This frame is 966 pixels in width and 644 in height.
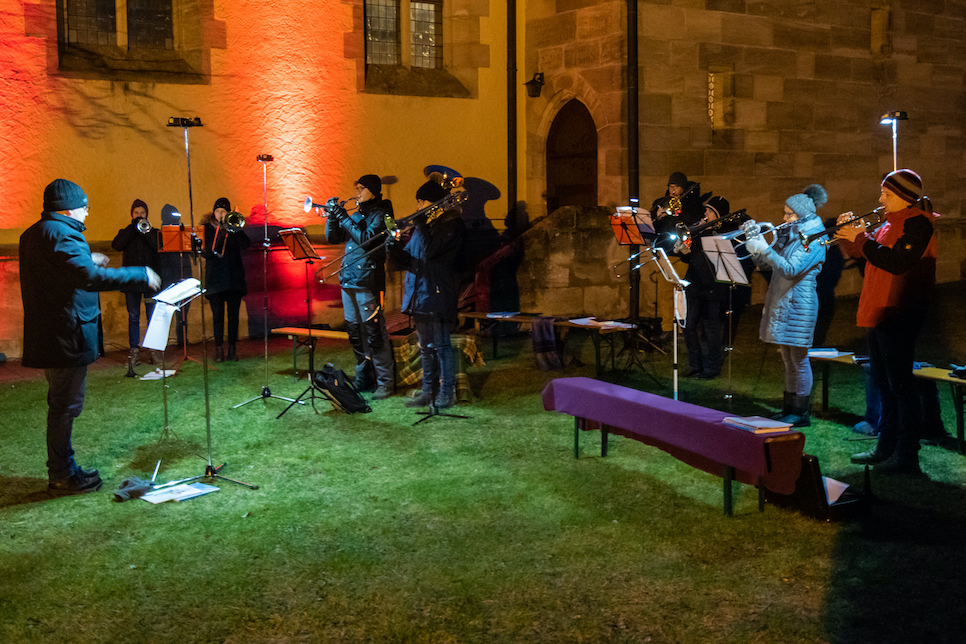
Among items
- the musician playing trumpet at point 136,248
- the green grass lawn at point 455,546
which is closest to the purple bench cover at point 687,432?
the green grass lawn at point 455,546

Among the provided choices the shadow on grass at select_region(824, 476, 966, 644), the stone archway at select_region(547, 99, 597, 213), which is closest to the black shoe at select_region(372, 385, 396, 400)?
the shadow on grass at select_region(824, 476, 966, 644)

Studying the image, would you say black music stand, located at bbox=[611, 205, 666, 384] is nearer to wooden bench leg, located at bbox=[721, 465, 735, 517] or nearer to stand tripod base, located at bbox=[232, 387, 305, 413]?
stand tripod base, located at bbox=[232, 387, 305, 413]

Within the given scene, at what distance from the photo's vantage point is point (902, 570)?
4305 millimetres

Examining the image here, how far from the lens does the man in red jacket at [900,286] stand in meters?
5.53

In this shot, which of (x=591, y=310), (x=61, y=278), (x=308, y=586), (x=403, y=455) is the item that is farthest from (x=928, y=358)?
(x=61, y=278)

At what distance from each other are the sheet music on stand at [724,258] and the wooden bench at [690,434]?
1572 mm

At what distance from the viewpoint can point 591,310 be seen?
468 inches

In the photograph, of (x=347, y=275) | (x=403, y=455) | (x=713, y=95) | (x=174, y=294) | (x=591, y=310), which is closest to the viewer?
(x=174, y=294)

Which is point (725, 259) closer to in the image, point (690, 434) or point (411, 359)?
point (690, 434)

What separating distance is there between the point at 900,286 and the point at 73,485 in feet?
17.9

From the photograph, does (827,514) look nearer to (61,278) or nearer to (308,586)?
(308,586)

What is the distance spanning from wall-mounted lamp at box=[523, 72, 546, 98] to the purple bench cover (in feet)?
26.1

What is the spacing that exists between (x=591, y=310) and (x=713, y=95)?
399cm

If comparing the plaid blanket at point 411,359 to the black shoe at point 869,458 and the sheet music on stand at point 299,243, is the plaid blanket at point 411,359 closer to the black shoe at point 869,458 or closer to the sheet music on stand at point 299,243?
the sheet music on stand at point 299,243
